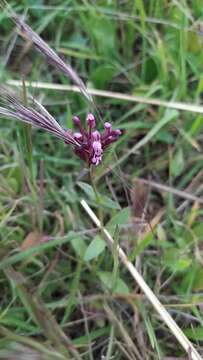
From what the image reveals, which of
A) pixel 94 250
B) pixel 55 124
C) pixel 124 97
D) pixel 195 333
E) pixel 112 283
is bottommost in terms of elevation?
pixel 195 333

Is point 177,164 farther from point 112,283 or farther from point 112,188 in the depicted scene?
point 112,283

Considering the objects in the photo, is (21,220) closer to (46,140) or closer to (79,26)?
(46,140)

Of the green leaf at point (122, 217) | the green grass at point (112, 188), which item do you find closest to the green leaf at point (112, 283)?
the green grass at point (112, 188)

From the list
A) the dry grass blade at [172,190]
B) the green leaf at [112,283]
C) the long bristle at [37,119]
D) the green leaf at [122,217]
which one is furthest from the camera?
the dry grass blade at [172,190]

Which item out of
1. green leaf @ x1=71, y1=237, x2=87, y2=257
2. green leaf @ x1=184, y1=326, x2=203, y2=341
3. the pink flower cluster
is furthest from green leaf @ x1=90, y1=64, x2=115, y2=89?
green leaf @ x1=184, y1=326, x2=203, y2=341

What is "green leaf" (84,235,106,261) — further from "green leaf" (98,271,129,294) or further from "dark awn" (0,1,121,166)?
"dark awn" (0,1,121,166)

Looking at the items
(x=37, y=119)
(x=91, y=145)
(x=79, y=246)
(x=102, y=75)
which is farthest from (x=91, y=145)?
(x=102, y=75)

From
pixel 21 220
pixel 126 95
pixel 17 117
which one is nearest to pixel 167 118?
pixel 126 95

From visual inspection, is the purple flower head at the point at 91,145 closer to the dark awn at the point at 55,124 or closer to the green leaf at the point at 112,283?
the dark awn at the point at 55,124
